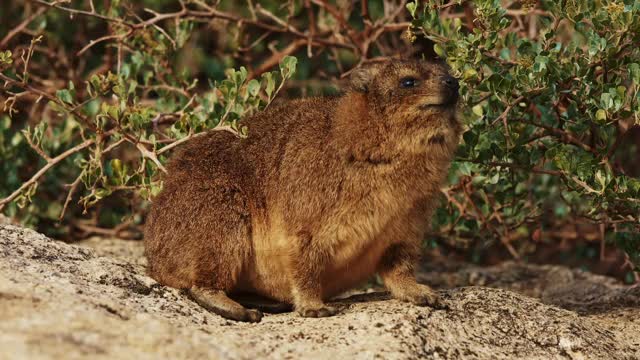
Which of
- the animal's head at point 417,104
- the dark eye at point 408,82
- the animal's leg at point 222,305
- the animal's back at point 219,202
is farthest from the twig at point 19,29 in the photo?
the dark eye at point 408,82

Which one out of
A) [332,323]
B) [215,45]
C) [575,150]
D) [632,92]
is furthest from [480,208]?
[215,45]

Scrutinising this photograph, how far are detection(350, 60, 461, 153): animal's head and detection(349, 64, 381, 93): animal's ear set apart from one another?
0.04 m

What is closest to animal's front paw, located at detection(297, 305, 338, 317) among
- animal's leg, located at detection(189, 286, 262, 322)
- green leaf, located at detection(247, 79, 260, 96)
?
animal's leg, located at detection(189, 286, 262, 322)

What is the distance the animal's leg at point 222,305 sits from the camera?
4.43m

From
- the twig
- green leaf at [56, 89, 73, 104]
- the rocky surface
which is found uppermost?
the twig

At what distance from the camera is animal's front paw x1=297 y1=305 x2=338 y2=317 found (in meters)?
4.46

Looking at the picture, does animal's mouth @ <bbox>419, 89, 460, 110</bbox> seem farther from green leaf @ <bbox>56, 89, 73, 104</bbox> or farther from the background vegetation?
green leaf @ <bbox>56, 89, 73, 104</bbox>

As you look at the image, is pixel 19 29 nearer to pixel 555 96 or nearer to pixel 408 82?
pixel 408 82

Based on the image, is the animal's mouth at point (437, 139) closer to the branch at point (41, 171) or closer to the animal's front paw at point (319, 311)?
the animal's front paw at point (319, 311)

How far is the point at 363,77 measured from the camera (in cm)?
482

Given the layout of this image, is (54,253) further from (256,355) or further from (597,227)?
(597,227)

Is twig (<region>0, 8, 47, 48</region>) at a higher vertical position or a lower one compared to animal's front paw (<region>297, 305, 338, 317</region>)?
higher

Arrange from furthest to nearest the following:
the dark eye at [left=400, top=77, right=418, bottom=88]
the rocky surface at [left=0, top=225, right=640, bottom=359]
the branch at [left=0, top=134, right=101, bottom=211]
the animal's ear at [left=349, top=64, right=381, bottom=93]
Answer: the branch at [left=0, top=134, right=101, bottom=211] < the animal's ear at [left=349, top=64, right=381, bottom=93] < the dark eye at [left=400, top=77, right=418, bottom=88] < the rocky surface at [left=0, top=225, right=640, bottom=359]

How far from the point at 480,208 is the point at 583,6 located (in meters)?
1.77
